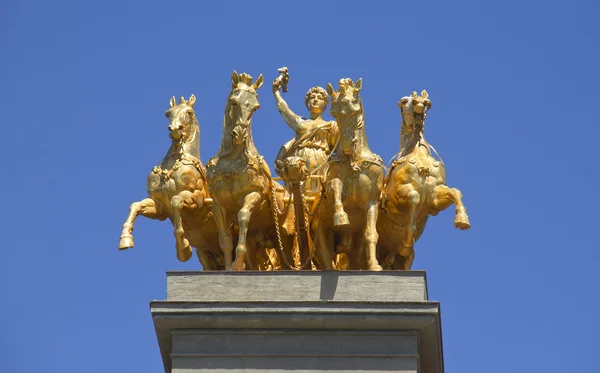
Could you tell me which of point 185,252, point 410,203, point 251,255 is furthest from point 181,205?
point 410,203

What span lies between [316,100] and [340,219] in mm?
5118

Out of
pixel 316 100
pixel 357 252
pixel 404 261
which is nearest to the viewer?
pixel 357 252

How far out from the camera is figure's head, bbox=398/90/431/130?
50.5 m

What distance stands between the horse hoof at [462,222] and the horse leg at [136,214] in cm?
582

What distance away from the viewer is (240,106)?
49.1 metres

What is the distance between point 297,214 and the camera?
49.8m

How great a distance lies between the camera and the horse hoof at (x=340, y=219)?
157ft

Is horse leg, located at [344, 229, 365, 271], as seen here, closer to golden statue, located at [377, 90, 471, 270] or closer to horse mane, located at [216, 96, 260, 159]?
golden statue, located at [377, 90, 471, 270]

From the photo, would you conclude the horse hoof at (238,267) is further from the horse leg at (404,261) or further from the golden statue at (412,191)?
the horse leg at (404,261)

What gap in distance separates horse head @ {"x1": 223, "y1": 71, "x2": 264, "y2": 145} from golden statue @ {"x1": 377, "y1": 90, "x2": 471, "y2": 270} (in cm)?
311

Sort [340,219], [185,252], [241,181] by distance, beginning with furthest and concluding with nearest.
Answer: [185,252], [241,181], [340,219]

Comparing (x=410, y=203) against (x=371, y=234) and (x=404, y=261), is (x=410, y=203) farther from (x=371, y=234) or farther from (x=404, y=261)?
(x=404, y=261)

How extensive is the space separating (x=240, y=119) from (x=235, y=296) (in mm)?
3518

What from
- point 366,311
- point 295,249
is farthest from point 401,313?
point 295,249
